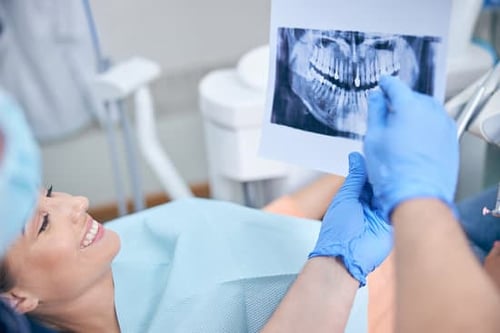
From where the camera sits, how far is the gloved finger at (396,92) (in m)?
0.65

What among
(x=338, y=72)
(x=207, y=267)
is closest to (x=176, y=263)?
(x=207, y=267)

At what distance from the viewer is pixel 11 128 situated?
38 cm

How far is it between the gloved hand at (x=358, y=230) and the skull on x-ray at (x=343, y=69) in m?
0.07

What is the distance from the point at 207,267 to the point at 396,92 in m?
0.46

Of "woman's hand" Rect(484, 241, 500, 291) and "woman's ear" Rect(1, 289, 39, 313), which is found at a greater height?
"woman's ear" Rect(1, 289, 39, 313)

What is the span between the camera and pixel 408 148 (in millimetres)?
614

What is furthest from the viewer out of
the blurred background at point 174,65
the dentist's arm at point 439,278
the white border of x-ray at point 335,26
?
the blurred background at point 174,65

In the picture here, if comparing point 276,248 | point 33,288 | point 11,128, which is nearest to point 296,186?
point 276,248

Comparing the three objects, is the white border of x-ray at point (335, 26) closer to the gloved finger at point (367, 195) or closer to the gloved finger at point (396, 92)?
the gloved finger at point (367, 195)

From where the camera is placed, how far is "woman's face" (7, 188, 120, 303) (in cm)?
82

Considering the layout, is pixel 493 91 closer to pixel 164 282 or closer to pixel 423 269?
pixel 423 269

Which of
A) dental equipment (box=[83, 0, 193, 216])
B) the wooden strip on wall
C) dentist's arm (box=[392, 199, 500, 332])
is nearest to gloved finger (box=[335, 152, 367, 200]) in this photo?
dentist's arm (box=[392, 199, 500, 332])

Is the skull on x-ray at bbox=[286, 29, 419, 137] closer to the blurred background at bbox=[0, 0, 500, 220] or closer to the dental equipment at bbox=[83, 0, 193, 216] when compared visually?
the blurred background at bbox=[0, 0, 500, 220]

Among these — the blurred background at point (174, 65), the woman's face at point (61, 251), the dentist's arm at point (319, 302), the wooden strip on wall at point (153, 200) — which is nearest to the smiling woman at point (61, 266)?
the woman's face at point (61, 251)
